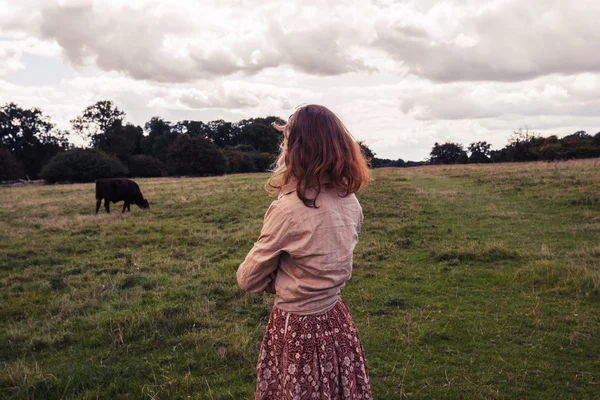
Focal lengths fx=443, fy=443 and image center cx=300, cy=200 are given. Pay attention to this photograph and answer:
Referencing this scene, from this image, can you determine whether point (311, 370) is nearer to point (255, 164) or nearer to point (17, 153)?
point (255, 164)

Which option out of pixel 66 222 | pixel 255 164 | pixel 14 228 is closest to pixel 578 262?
pixel 66 222

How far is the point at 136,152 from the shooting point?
90500mm

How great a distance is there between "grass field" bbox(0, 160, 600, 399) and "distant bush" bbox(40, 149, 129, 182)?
50.4 m

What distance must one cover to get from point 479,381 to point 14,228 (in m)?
15.9

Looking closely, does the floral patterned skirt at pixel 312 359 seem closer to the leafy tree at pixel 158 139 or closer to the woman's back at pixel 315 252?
Result: the woman's back at pixel 315 252

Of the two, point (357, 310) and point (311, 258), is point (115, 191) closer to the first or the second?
point (357, 310)

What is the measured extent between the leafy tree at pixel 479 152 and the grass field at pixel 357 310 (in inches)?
3144

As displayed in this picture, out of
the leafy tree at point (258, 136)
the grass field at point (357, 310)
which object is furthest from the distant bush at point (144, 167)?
the grass field at point (357, 310)

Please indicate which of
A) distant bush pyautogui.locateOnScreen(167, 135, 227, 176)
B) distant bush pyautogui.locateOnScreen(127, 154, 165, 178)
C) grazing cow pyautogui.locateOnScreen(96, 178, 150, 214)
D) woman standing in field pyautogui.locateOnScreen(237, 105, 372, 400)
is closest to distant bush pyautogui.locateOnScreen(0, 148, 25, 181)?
distant bush pyautogui.locateOnScreen(127, 154, 165, 178)

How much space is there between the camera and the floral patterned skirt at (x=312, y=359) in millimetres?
2789

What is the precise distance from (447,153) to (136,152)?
2624 inches

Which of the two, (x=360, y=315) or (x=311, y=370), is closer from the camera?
(x=311, y=370)

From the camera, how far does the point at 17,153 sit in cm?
7644

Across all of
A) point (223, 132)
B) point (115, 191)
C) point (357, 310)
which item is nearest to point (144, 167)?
point (223, 132)
